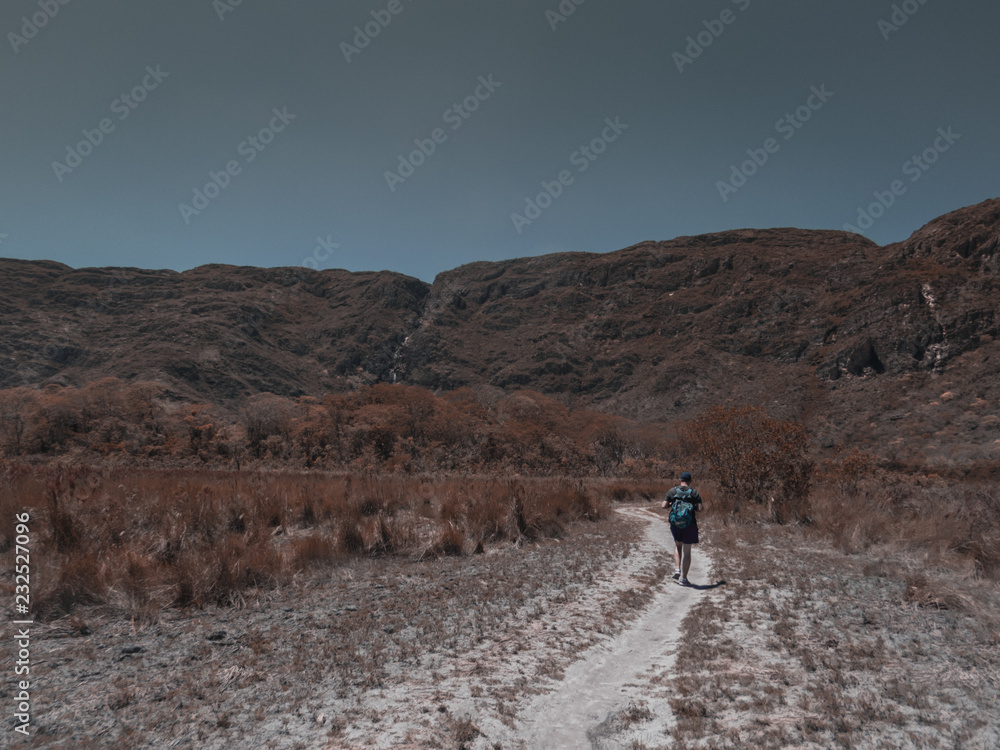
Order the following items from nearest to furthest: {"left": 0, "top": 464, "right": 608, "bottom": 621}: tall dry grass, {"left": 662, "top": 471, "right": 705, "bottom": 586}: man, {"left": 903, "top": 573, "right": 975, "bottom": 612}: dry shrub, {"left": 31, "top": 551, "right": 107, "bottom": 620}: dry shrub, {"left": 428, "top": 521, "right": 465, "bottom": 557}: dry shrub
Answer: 1. {"left": 31, "top": 551, "right": 107, "bottom": 620}: dry shrub
2. {"left": 0, "top": 464, "right": 608, "bottom": 621}: tall dry grass
3. {"left": 903, "top": 573, "right": 975, "bottom": 612}: dry shrub
4. {"left": 662, "top": 471, "right": 705, "bottom": 586}: man
5. {"left": 428, "top": 521, "right": 465, "bottom": 557}: dry shrub

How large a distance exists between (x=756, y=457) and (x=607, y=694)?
41.6ft

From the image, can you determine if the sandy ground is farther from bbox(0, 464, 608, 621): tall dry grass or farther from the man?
the man

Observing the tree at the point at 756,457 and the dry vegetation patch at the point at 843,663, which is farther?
the tree at the point at 756,457

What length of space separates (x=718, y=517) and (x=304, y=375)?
356 ft

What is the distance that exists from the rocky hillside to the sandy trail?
176ft

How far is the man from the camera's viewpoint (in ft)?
24.1

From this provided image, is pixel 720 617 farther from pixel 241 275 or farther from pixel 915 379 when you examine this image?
pixel 241 275

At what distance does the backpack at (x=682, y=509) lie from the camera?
7430 millimetres

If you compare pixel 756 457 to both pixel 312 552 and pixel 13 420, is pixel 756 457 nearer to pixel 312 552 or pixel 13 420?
pixel 312 552

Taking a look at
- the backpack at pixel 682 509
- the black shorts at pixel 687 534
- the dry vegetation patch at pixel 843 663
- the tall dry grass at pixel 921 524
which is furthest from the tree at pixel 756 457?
the dry vegetation patch at pixel 843 663

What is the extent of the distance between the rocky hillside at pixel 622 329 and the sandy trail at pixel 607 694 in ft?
176

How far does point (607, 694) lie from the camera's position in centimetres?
365

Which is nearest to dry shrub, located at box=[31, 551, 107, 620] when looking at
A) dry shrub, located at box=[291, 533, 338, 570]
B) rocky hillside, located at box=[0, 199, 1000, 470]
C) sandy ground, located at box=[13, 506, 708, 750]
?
sandy ground, located at box=[13, 506, 708, 750]

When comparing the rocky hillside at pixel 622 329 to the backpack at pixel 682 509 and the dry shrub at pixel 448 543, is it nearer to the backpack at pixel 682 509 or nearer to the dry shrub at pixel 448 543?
the backpack at pixel 682 509
